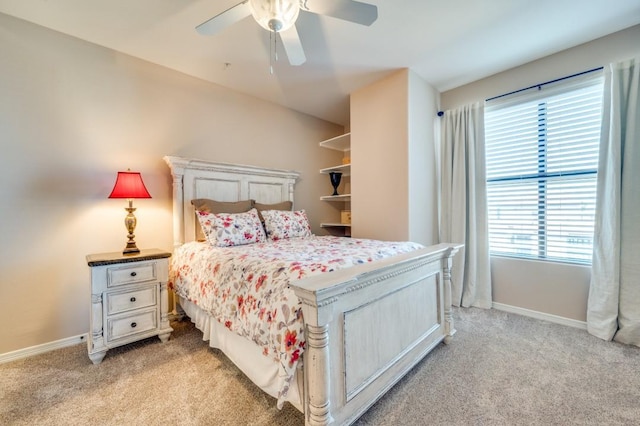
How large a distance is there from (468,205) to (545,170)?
74 cm

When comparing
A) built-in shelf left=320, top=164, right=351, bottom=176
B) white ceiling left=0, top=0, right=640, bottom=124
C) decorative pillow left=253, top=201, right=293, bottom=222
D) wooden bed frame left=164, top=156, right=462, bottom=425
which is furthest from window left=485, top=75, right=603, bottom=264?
decorative pillow left=253, top=201, right=293, bottom=222

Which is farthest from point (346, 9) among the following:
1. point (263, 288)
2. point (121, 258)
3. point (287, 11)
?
point (121, 258)

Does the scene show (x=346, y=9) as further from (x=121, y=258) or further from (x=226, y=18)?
(x=121, y=258)

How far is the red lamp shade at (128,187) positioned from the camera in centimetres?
212

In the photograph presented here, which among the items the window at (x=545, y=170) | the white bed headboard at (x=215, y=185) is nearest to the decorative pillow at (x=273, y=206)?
the white bed headboard at (x=215, y=185)

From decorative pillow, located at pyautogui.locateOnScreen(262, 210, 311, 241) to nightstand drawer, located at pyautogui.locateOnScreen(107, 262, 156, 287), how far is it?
3.55 feet

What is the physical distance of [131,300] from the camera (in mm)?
2057

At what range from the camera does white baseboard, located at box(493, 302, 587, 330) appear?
2384 millimetres

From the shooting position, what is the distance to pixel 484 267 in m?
2.86

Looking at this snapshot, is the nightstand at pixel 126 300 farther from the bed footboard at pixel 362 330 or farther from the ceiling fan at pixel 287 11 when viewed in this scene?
the ceiling fan at pixel 287 11

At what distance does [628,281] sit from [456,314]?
1315 mm

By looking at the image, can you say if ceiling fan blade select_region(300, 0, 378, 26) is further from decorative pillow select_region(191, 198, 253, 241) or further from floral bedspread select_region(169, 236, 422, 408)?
decorative pillow select_region(191, 198, 253, 241)

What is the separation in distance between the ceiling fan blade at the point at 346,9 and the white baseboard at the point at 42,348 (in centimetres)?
304

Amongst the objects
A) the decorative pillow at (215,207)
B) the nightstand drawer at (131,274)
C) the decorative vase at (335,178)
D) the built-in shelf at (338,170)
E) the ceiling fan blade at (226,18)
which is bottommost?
the nightstand drawer at (131,274)
